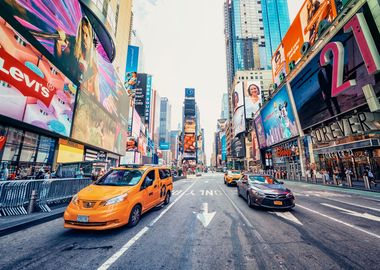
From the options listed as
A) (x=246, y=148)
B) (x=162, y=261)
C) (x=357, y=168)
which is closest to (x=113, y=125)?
(x=162, y=261)

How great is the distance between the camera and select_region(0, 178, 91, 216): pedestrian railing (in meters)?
5.97

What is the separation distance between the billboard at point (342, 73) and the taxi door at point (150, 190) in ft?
55.6

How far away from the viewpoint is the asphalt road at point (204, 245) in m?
3.04

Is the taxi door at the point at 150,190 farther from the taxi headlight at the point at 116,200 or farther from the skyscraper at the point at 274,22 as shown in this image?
the skyscraper at the point at 274,22

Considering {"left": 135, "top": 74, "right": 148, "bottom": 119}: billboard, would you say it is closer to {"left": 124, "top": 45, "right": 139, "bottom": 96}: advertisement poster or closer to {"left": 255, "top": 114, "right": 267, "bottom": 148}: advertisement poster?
{"left": 124, "top": 45, "right": 139, "bottom": 96}: advertisement poster

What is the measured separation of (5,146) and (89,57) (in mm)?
14718

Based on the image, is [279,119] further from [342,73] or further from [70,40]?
[70,40]

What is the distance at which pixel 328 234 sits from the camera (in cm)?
→ 450

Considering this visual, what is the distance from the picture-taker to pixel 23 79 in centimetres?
1107

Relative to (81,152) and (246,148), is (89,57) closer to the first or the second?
(81,152)

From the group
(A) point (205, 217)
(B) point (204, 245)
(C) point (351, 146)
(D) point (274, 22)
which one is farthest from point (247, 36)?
(B) point (204, 245)

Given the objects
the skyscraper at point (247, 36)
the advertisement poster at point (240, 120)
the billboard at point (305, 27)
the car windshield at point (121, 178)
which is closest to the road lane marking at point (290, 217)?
the car windshield at point (121, 178)

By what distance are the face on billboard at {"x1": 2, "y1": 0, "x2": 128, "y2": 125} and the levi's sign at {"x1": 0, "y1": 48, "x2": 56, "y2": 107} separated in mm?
3181

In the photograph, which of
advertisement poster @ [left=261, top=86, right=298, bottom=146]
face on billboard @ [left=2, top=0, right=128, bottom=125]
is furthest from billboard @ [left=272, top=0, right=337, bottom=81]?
face on billboard @ [left=2, top=0, right=128, bottom=125]
